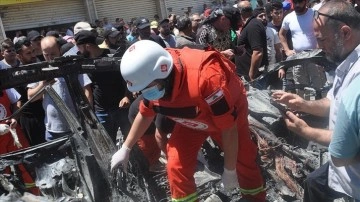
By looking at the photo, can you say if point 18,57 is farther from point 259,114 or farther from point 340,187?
point 340,187

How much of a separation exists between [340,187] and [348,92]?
29.3 inches

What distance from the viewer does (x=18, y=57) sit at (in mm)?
5531

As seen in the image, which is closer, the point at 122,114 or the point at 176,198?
the point at 176,198

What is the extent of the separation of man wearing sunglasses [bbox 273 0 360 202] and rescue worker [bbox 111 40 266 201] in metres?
0.45

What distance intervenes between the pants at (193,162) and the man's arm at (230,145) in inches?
9.2

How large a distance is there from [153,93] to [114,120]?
208 centimetres

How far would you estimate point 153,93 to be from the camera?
9.04ft

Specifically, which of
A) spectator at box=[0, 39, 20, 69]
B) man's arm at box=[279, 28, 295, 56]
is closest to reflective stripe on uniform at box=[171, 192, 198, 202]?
spectator at box=[0, 39, 20, 69]

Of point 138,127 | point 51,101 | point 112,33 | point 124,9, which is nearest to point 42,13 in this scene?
point 124,9

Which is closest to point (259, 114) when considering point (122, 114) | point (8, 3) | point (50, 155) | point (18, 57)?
point (122, 114)

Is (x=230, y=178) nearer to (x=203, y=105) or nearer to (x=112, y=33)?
(x=203, y=105)

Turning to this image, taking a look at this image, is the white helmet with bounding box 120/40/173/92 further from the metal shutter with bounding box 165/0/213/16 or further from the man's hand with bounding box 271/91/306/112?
the metal shutter with bounding box 165/0/213/16

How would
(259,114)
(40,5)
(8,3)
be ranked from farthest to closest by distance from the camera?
(40,5)
(8,3)
(259,114)

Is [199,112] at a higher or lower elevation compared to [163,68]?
→ lower
